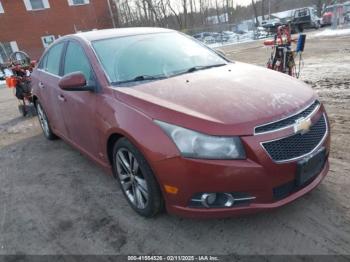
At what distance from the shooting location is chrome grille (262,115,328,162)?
2234mm

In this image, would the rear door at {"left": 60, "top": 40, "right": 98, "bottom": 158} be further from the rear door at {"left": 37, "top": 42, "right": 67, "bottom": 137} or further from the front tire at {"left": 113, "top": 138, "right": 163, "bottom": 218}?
the front tire at {"left": 113, "top": 138, "right": 163, "bottom": 218}

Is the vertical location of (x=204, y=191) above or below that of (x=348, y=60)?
above

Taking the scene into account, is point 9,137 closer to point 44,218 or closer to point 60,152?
point 60,152

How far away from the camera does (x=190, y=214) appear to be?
2.43 m

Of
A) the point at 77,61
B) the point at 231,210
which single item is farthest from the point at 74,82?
the point at 231,210

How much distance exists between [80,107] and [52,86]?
115cm

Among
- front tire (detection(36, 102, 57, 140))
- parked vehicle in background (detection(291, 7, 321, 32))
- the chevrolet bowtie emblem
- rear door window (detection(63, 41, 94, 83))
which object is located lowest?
parked vehicle in background (detection(291, 7, 321, 32))

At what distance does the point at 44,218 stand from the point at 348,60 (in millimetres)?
9533

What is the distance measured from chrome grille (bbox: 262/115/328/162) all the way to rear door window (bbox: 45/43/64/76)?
312 centimetres

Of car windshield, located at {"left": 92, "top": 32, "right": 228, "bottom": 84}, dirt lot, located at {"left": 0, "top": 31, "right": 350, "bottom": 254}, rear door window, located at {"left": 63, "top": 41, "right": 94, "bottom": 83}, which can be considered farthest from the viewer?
rear door window, located at {"left": 63, "top": 41, "right": 94, "bottom": 83}

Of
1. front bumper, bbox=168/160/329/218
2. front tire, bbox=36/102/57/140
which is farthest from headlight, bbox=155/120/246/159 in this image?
front tire, bbox=36/102/57/140

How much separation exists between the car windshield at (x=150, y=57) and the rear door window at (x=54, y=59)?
102 cm

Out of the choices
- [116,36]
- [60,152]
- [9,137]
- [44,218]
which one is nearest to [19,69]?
[9,137]

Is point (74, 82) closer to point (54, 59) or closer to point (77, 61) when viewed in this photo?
point (77, 61)
